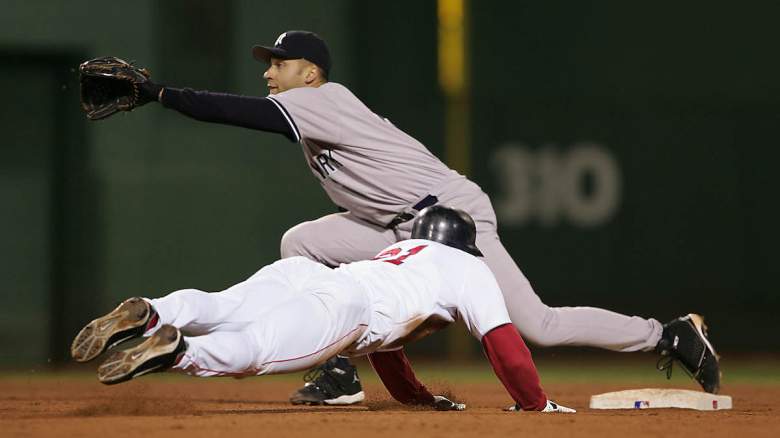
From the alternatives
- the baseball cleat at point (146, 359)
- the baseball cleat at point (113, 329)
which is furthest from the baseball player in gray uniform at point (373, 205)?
the baseball cleat at point (146, 359)

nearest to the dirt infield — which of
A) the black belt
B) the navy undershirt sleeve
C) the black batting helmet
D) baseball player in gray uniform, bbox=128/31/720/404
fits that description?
baseball player in gray uniform, bbox=128/31/720/404

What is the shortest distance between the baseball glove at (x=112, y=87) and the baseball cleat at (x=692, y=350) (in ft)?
8.19

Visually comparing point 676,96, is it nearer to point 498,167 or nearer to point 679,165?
point 679,165

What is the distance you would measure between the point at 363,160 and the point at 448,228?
697 millimetres

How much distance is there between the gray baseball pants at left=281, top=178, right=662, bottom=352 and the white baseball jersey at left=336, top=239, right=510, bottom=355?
595mm

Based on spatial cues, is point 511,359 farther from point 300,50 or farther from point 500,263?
point 300,50

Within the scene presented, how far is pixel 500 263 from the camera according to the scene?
5207mm

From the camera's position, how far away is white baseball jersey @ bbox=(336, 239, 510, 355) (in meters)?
4.41

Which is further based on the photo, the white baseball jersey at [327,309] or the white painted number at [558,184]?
the white painted number at [558,184]

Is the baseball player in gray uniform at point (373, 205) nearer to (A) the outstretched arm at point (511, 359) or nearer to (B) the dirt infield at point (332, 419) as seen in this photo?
(B) the dirt infield at point (332, 419)

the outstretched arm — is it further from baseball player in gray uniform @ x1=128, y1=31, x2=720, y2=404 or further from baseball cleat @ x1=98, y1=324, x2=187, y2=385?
baseball cleat @ x1=98, y1=324, x2=187, y2=385

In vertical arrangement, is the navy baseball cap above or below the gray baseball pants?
above

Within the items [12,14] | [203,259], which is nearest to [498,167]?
[203,259]

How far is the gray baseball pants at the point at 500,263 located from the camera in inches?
204
